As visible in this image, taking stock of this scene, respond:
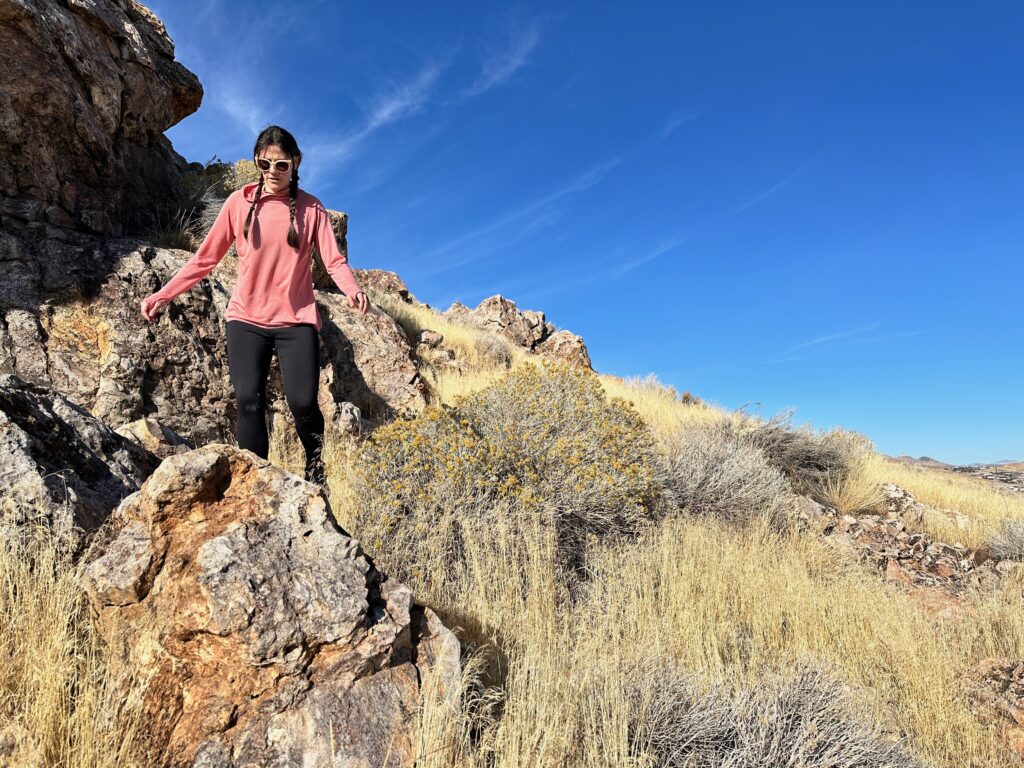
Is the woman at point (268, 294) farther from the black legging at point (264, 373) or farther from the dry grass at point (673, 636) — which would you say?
the dry grass at point (673, 636)

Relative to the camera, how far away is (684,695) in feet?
8.25

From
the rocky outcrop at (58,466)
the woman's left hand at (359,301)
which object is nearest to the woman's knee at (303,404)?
the woman's left hand at (359,301)

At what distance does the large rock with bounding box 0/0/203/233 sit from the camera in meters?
5.15

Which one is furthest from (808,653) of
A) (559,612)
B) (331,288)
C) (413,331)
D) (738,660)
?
(413,331)

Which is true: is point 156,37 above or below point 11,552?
above

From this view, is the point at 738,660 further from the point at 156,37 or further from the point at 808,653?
the point at 156,37

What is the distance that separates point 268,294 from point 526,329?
12473 millimetres

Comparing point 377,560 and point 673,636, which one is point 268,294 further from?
point 673,636

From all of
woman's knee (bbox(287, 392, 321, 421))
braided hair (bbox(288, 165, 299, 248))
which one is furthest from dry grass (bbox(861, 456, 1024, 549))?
braided hair (bbox(288, 165, 299, 248))

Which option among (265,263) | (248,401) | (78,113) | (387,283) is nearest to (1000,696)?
(248,401)

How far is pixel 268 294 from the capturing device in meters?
3.47

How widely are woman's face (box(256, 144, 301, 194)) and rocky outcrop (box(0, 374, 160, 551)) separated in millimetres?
1645

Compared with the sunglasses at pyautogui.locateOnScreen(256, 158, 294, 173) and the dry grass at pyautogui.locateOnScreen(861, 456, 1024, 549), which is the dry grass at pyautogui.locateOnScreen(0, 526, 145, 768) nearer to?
the sunglasses at pyautogui.locateOnScreen(256, 158, 294, 173)

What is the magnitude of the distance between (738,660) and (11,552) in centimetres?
315
